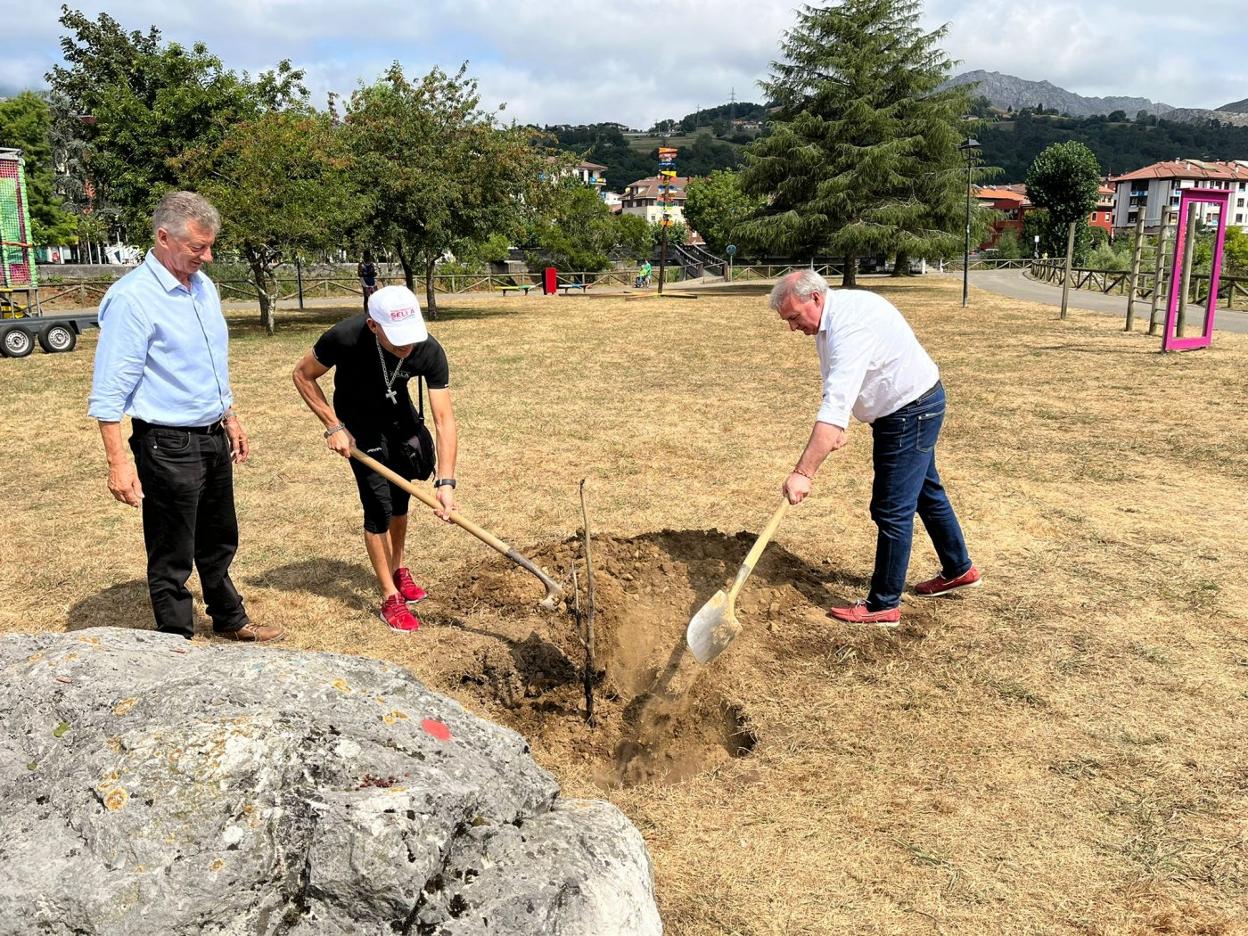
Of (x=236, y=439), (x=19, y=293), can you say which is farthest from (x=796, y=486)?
(x=19, y=293)

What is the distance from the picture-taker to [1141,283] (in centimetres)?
2786

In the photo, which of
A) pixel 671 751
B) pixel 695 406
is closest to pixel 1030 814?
pixel 671 751

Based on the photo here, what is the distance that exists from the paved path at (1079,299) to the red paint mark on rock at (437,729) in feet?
63.2

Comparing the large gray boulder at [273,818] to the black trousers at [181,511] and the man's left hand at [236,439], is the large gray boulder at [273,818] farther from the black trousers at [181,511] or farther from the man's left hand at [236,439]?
the man's left hand at [236,439]

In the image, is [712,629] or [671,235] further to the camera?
[671,235]

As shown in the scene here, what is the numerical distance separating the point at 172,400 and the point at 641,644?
2471 millimetres

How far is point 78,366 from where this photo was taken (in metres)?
15.3

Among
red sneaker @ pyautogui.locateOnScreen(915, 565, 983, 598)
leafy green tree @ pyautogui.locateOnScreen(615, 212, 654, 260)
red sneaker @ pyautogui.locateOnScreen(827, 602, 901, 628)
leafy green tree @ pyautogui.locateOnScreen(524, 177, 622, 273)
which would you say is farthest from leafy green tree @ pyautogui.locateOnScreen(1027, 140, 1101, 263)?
red sneaker @ pyautogui.locateOnScreen(827, 602, 901, 628)

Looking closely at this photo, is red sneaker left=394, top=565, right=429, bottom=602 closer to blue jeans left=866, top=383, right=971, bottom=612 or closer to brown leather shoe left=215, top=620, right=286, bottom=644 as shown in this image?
brown leather shoe left=215, top=620, right=286, bottom=644

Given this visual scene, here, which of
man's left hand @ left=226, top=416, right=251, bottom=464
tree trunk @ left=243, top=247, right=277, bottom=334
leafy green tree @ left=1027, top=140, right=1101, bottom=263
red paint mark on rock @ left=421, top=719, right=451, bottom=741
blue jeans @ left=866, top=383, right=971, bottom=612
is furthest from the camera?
leafy green tree @ left=1027, top=140, right=1101, bottom=263

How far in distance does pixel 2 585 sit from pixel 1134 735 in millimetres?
5968

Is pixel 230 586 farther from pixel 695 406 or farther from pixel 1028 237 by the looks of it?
pixel 1028 237

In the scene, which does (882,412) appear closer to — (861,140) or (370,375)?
(370,375)

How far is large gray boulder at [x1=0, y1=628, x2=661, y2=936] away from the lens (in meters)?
1.85
